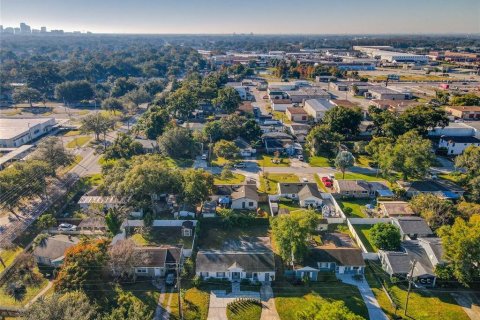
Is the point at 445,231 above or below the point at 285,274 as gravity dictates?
above

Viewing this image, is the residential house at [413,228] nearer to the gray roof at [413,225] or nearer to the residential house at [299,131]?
the gray roof at [413,225]

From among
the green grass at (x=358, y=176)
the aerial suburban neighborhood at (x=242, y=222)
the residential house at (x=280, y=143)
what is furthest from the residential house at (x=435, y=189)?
the residential house at (x=280, y=143)

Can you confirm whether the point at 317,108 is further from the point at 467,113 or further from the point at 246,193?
the point at 246,193

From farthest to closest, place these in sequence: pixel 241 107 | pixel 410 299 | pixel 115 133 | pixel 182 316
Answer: pixel 241 107 < pixel 115 133 < pixel 410 299 < pixel 182 316

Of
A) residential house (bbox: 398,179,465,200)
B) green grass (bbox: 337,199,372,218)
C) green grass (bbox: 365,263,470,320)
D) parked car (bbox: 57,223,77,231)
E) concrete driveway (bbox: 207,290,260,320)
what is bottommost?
green grass (bbox: 365,263,470,320)

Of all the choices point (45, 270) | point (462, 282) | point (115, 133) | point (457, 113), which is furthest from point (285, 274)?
point (457, 113)

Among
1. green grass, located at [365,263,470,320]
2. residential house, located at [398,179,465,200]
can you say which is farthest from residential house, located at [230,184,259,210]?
residential house, located at [398,179,465,200]

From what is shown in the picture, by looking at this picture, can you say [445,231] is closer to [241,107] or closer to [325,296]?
[325,296]

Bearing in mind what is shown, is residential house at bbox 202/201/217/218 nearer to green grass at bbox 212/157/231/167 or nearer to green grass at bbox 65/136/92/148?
green grass at bbox 212/157/231/167
